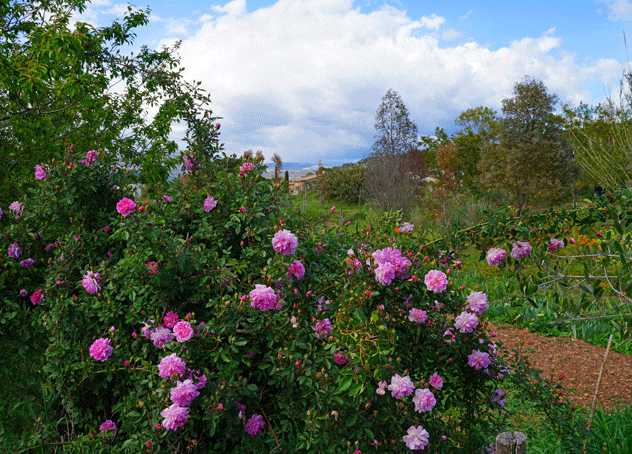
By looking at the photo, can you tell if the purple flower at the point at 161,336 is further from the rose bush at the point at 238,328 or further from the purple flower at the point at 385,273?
the purple flower at the point at 385,273

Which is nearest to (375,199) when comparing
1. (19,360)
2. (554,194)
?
(554,194)

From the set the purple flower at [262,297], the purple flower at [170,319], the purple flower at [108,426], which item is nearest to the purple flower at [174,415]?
the purple flower at [170,319]

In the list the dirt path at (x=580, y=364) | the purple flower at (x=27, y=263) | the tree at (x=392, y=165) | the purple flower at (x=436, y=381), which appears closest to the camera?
the purple flower at (x=436, y=381)

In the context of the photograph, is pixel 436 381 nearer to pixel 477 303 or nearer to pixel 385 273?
pixel 477 303

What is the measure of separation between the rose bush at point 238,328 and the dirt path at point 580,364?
7.26 ft

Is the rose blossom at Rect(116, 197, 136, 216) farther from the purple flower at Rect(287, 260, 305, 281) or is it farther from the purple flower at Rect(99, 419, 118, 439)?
the purple flower at Rect(99, 419, 118, 439)

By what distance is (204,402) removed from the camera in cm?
191

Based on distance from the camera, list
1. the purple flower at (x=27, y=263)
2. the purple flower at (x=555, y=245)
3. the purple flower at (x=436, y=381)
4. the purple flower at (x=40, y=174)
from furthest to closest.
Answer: the purple flower at (x=27, y=263) → the purple flower at (x=40, y=174) → the purple flower at (x=555, y=245) → the purple flower at (x=436, y=381)

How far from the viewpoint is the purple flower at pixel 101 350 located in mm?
2182

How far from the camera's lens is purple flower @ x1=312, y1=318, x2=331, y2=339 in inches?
78.5

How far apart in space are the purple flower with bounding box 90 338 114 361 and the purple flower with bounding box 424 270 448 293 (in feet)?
5.54

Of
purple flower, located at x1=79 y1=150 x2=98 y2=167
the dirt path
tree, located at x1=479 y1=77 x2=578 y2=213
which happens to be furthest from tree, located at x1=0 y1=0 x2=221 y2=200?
tree, located at x1=479 y1=77 x2=578 y2=213

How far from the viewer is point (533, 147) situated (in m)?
15.2

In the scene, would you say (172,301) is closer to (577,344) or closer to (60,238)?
(60,238)
